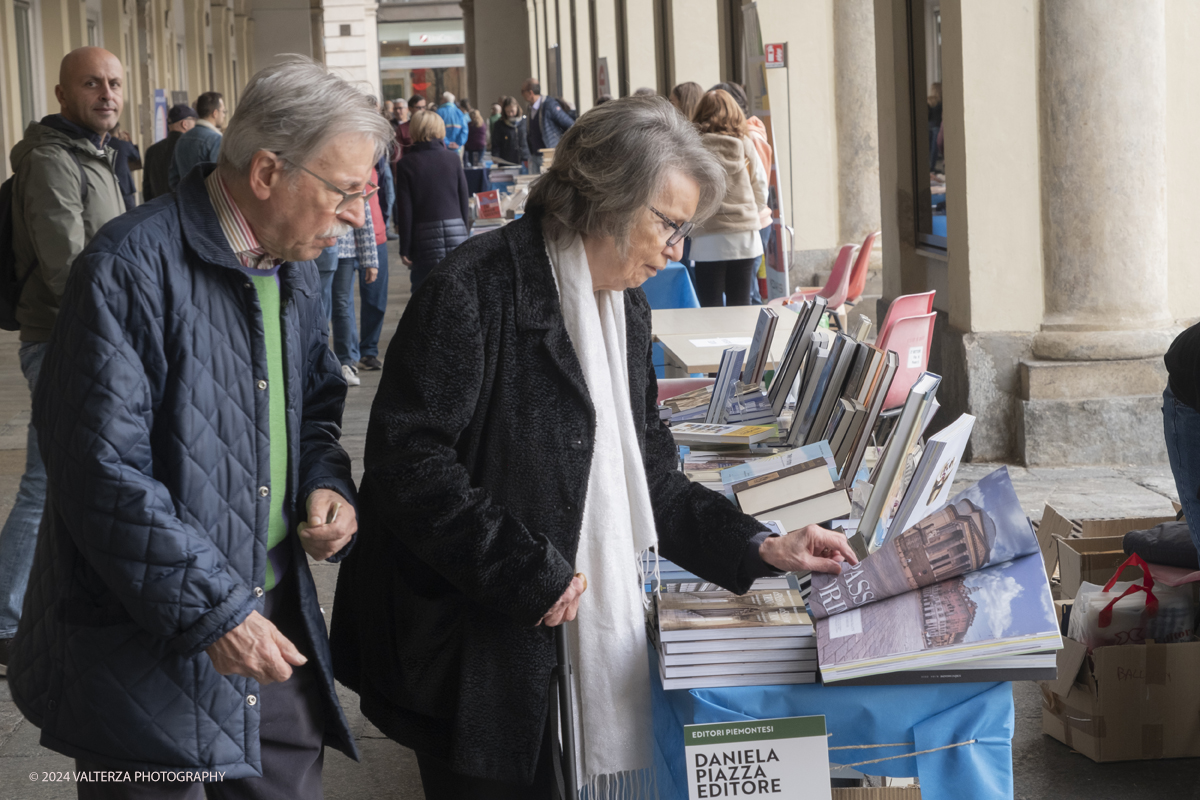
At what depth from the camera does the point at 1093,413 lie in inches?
214

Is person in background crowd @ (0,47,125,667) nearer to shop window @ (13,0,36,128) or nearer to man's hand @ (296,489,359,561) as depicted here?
man's hand @ (296,489,359,561)

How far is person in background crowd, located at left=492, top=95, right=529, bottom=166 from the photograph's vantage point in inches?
890

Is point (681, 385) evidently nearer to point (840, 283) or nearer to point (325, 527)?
point (325, 527)

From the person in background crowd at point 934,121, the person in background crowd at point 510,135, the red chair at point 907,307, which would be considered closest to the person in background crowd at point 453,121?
the person in background crowd at point 510,135

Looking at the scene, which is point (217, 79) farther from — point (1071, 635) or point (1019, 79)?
point (1071, 635)

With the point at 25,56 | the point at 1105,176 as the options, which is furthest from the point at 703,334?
the point at 25,56

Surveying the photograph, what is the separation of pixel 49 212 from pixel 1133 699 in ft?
10.5

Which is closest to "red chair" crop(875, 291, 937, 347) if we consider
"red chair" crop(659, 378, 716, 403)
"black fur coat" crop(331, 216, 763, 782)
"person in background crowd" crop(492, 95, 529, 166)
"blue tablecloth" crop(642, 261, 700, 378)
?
"red chair" crop(659, 378, 716, 403)

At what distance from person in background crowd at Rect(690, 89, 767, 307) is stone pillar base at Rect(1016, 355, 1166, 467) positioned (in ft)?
7.70

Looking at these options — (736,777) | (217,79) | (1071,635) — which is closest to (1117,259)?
(1071,635)

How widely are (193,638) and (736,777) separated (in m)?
0.77

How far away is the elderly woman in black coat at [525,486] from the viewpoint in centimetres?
179

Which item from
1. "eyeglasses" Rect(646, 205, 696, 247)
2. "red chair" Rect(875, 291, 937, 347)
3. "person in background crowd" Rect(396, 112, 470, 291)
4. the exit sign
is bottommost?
"red chair" Rect(875, 291, 937, 347)

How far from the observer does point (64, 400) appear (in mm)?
1586
